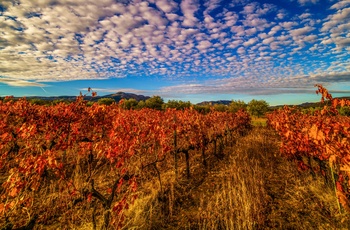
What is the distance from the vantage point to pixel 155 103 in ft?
166

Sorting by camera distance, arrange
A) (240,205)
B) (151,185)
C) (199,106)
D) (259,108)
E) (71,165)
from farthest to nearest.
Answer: (199,106)
(259,108)
(71,165)
(151,185)
(240,205)

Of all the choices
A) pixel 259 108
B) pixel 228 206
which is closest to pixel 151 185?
pixel 228 206

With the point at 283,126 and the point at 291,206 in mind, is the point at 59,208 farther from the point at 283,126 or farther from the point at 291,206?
the point at 283,126

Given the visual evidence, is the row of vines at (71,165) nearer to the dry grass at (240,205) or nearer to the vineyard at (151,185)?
the vineyard at (151,185)

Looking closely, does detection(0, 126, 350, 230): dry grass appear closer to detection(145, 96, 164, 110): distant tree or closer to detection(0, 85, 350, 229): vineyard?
detection(0, 85, 350, 229): vineyard

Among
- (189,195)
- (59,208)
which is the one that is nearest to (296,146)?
(189,195)

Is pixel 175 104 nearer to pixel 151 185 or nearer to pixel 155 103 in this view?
pixel 155 103

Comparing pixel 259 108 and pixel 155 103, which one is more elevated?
pixel 155 103

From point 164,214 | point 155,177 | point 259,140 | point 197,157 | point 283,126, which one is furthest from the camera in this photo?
point 259,140

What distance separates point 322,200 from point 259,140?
1028 centimetres

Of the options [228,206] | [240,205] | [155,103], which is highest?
[155,103]

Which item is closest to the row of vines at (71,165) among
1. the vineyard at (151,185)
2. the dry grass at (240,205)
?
the vineyard at (151,185)

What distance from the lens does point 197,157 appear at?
11.6 metres

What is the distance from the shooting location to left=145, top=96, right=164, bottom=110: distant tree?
1958 inches
